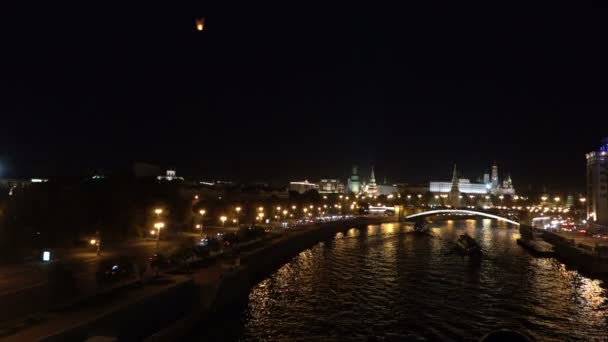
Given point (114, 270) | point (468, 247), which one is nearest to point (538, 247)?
point (468, 247)

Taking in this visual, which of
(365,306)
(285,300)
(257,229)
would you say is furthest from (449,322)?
(257,229)

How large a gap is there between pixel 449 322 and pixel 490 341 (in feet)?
57.1

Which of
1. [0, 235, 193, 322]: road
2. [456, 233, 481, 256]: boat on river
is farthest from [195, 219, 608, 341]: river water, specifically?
[0, 235, 193, 322]: road

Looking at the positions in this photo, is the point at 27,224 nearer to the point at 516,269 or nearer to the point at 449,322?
the point at 449,322

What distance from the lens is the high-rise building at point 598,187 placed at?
57438 millimetres

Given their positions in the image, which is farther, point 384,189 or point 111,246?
point 384,189

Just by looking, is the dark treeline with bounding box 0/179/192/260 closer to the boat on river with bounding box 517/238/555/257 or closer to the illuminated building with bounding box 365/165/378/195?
the boat on river with bounding box 517/238/555/257

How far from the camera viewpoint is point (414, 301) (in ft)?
76.7

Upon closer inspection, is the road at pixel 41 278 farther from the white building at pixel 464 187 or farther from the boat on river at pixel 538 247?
the white building at pixel 464 187

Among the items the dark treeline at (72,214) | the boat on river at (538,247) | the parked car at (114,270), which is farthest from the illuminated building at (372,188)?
the parked car at (114,270)

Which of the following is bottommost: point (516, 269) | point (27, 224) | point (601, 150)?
point (516, 269)

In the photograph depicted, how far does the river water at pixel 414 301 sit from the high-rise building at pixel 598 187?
23.7 m

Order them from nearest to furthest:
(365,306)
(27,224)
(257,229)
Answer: (365,306), (27,224), (257,229)

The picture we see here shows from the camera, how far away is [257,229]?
126ft
